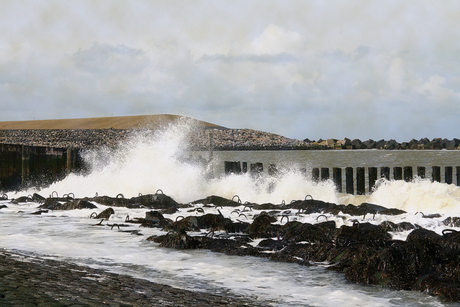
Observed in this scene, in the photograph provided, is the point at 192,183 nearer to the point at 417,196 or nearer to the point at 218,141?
the point at 417,196

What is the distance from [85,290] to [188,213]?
769 cm

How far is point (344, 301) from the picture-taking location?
17.4ft

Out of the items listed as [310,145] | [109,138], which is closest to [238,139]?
[310,145]

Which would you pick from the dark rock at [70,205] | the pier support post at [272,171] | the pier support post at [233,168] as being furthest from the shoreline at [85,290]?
the pier support post at [233,168]

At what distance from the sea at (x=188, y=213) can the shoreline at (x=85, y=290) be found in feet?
1.01

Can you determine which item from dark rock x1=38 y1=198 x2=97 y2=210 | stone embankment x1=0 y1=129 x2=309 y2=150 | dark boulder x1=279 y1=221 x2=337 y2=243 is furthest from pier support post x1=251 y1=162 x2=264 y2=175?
stone embankment x1=0 y1=129 x2=309 y2=150

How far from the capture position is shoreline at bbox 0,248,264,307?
4.82 metres

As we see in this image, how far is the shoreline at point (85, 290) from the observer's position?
4816mm

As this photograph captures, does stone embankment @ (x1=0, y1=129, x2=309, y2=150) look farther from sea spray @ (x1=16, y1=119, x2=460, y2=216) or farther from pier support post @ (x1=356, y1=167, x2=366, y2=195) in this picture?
pier support post @ (x1=356, y1=167, x2=366, y2=195)

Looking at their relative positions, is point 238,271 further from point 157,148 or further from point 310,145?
point 310,145

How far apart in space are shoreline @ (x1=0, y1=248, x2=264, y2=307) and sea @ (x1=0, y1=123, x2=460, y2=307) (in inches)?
12.1

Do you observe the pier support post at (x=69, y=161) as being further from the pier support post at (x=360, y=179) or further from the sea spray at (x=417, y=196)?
the sea spray at (x=417, y=196)

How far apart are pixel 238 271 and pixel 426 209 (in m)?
9.38

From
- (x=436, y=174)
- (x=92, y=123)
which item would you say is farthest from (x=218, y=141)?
(x=436, y=174)
